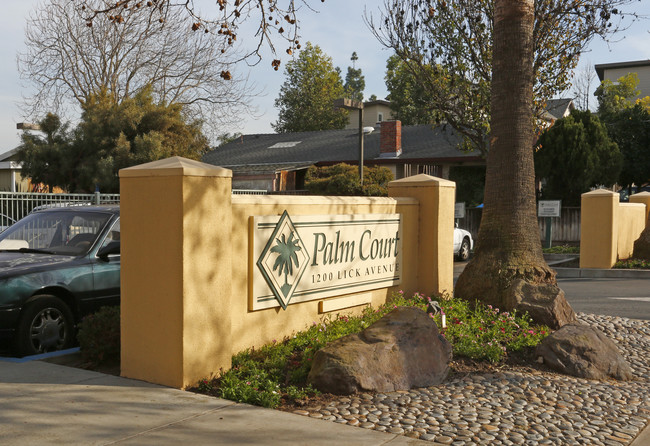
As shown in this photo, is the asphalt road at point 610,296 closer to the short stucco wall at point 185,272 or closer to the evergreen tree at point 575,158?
the short stucco wall at point 185,272

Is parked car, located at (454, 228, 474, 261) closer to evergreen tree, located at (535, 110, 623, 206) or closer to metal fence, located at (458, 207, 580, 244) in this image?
metal fence, located at (458, 207, 580, 244)

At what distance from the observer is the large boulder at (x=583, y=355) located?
659 cm

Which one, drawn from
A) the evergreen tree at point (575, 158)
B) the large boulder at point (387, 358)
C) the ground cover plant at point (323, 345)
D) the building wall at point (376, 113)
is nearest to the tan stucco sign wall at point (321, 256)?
the ground cover plant at point (323, 345)

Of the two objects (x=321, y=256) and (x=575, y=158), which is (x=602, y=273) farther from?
(x=321, y=256)

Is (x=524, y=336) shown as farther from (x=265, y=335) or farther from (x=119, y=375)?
(x=119, y=375)

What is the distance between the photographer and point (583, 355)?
6.68m

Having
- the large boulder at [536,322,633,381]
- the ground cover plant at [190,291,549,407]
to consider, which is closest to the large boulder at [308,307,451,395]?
the ground cover plant at [190,291,549,407]

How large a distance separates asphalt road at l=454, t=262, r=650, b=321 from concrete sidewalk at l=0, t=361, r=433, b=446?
25.0ft

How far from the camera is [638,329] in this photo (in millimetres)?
9062

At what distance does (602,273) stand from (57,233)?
541 inches

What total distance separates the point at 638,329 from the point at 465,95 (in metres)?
11.1

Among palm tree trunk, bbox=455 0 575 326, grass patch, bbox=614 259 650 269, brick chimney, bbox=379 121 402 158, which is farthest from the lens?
brick chimney, bbox=379 121 402 158

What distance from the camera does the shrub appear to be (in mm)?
6328

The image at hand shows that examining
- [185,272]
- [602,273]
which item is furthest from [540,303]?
[602,273]
